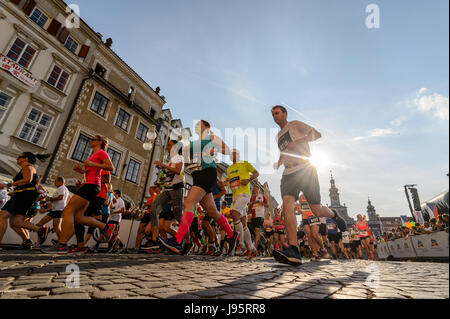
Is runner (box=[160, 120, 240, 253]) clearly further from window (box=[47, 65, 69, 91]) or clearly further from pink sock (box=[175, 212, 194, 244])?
window (box=[47, 65, 69, 91])

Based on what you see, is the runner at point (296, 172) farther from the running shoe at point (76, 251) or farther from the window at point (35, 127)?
the window at point (35, 127)

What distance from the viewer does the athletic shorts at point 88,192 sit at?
3494 millimetres

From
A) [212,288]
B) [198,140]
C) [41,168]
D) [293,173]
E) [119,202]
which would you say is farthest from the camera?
[41,168]

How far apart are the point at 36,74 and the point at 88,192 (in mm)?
12972

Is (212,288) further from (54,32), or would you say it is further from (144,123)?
(144,123)

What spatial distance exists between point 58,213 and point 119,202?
5.01 ft

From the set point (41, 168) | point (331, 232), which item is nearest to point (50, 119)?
point (41, 168)

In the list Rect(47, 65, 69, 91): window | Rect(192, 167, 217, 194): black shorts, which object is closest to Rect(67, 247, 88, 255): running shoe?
Rect(192, 167, 217, 194): black shorts

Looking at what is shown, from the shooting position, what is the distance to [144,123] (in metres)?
18.7

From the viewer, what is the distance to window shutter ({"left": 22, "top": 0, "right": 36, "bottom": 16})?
475 inches

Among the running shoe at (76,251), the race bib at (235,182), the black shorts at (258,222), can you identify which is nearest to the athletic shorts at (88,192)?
the running shoe at (76,251)

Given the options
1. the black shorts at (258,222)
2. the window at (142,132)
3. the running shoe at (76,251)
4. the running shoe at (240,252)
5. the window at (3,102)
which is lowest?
the running shoe at (76,251)

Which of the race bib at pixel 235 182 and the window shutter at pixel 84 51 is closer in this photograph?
the race bib at pixel 235 182
